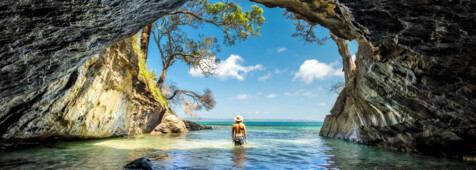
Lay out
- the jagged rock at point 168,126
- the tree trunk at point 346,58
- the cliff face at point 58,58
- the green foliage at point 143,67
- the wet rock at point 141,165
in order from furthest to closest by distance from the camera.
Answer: the jagged rock at point 168,126, the tree trunk at point 346,58, the green foliage at point 143,67, the wet rock at point 141,165, the cliff face at point 58,58

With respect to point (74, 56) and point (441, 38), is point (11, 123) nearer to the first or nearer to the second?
point (74, 56)

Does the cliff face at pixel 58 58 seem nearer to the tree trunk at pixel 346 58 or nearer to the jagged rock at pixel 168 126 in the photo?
the jagged rock at pixel 168 126

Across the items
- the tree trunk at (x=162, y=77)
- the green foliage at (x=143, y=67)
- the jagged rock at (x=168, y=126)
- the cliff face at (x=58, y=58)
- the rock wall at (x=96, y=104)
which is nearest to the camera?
the cliff face at (x=58, y=58)

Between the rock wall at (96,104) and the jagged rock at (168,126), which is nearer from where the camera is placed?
the rock wall at (96,104)

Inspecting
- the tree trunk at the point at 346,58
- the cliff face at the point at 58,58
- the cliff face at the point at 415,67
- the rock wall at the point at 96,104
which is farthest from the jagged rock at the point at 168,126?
the cliff face at the point at 415,67

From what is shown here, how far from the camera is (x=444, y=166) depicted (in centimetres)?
593

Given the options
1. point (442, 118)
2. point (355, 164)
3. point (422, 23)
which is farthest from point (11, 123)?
→ point (442, 118)

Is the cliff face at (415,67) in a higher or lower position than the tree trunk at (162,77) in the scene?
lower

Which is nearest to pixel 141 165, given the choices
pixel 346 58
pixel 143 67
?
pixel 143 67

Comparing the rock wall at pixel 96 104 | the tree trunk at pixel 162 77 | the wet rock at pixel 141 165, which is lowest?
the wet rock at pixel 141 165

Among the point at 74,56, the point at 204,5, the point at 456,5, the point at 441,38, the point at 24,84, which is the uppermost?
the point at 204,5

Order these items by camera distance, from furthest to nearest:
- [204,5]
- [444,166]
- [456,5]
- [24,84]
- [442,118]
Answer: [204,5], [442,118], [444,166], [24,84], [456,5]

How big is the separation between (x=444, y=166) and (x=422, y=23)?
3.66 m

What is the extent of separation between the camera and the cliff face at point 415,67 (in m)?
4.43
